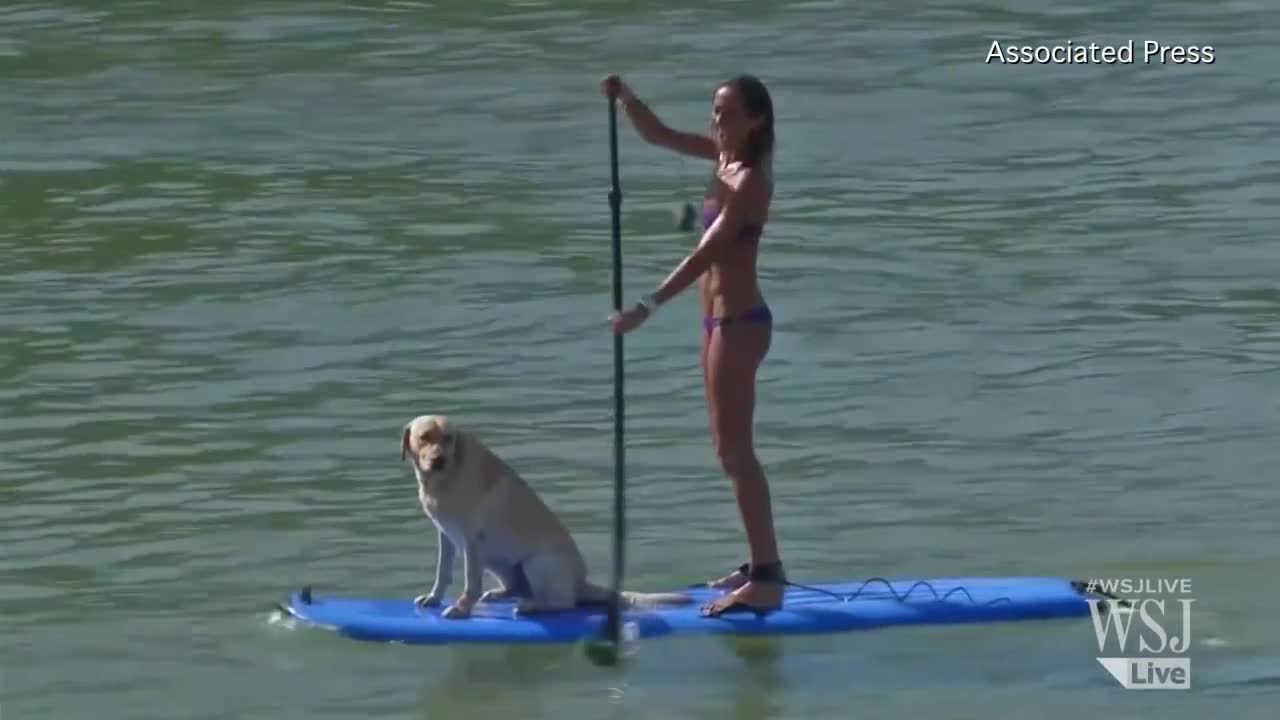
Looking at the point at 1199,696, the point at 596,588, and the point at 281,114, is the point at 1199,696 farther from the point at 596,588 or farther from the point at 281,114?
the point at 281,114

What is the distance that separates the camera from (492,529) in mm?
10117

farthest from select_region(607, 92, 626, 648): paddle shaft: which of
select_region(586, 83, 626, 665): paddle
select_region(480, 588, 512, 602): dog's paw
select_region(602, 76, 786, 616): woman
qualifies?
select_region(480, 588, 512, 602): dog's paw

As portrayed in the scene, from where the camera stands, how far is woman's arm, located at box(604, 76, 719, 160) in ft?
33.5

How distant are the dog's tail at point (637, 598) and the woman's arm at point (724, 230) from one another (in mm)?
1227

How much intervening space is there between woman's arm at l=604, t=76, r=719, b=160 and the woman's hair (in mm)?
423

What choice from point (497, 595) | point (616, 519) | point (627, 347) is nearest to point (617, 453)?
point (616, 519)

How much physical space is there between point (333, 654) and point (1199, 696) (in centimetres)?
309

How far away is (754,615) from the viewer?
33.4 feet

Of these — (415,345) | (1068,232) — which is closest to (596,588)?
(415,345)

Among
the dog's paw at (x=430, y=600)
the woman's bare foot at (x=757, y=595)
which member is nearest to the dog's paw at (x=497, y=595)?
the dog's paw at (x=430, y=600)

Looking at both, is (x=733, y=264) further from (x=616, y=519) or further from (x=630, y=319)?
(x=616, y=519)

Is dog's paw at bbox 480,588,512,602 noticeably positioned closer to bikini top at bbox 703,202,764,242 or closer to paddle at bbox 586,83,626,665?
paddle at bbox 586,83,626,665

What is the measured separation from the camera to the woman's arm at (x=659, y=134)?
10211 mm

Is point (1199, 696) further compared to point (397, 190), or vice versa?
point (397, 190)
